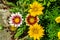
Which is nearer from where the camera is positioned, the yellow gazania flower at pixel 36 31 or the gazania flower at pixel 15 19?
Answer: the yellow gazania flower at pixel 36 31

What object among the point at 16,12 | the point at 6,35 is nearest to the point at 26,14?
the point at 16,12

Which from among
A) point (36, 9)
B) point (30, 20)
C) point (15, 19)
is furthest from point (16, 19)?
point (36, 9)

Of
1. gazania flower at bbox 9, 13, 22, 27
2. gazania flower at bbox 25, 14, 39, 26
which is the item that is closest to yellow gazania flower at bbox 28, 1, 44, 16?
gazania flower at bbox 25, 14, 39, 26

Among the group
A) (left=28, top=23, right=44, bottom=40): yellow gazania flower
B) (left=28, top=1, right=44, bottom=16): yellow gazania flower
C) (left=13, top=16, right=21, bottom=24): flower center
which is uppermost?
(left=28, top=1, right=44, bottom=16): yellow gazania flower

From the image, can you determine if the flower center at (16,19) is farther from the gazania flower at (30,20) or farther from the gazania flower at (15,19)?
the gazania flower at (30,20)

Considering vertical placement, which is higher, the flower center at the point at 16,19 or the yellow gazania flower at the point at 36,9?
the yellow gazania flower at the point at 36,9

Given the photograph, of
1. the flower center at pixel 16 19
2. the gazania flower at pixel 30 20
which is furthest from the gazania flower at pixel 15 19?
the gazania flower at pixel 30 20

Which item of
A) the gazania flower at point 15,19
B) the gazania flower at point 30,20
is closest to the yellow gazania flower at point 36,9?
the gazania flower at point 30,20

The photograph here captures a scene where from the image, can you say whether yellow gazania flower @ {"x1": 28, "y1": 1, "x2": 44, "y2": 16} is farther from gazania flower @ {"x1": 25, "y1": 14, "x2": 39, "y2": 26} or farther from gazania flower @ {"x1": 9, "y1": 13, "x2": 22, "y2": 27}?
gazania flower @ {"x1": 9, "y1": 13, "x2": 22, "y2": 27}

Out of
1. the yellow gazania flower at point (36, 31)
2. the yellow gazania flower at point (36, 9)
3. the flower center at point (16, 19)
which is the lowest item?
the yellow gazania flower at point (36, 31)
